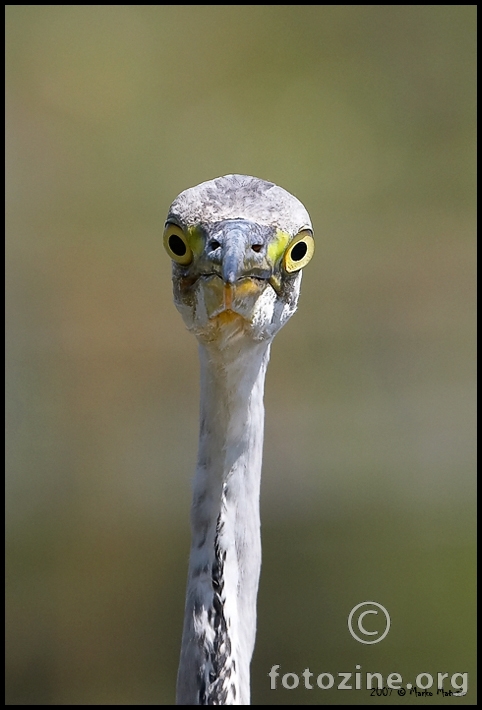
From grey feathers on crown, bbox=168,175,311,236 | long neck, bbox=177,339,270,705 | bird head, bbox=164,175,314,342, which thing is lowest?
long neck, bbox=177,339,270,705

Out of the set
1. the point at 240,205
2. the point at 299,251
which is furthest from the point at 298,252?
the point at 240,205

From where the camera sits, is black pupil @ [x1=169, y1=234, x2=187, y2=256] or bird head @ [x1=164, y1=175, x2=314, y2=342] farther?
black pupil @ [x1=169, y1=234, x2=187, y2=256]

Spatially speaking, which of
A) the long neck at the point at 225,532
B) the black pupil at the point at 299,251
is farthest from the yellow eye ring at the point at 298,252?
the long neck at the point at 225,532

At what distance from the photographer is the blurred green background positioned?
6.43 metres

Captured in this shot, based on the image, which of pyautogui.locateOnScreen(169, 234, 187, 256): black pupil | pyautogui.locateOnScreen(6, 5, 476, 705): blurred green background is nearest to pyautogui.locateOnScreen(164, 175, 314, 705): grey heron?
pyautogui.locateOnScreen(169, 234, 187, 256): black pupil

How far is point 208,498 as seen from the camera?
8.37ft

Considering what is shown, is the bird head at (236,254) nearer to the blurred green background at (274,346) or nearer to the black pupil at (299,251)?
the black pupil at (299,251)

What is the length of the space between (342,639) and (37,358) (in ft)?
13.5

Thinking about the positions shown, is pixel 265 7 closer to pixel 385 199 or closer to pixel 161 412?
pixel 385 199

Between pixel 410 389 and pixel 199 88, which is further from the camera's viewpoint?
pixel 199 88

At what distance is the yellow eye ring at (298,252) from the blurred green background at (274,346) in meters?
3.64

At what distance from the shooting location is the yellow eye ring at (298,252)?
2494 mm

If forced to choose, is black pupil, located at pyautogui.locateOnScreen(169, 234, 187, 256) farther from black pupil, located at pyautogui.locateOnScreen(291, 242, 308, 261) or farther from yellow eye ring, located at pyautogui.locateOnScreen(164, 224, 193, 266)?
black pupil, located at pyautogui.locateOnScreen(291, 242, 308, 261)

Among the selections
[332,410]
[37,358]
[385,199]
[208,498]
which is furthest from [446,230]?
[208,498]
